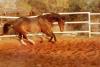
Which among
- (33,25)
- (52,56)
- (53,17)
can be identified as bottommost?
(52,56)

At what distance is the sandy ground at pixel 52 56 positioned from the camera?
6080 mm

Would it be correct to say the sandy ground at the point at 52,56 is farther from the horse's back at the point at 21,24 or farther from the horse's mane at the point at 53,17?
the horse's mane at the point at 53,17

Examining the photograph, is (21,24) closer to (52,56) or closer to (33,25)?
(33,25)

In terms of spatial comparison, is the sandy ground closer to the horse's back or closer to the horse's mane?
the horse's back

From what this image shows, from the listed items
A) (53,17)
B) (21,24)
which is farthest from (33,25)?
(53,17)

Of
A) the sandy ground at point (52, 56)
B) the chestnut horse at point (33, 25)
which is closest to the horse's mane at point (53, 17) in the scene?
the chestnut horse at point (33, 25)

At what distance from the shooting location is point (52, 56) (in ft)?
23.2

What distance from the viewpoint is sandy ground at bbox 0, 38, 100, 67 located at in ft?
19.9

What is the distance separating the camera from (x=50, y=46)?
8711 mm

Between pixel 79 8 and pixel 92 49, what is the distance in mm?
6922

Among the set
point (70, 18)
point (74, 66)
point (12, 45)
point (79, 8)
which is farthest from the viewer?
point (79, 8)

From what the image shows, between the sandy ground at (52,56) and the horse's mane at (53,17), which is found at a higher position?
the horse's mane at (53,17)

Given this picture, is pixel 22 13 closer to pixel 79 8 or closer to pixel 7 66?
pixel 79 8

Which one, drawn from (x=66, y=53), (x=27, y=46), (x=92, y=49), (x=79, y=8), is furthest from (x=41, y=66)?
(x=79, y=8)
